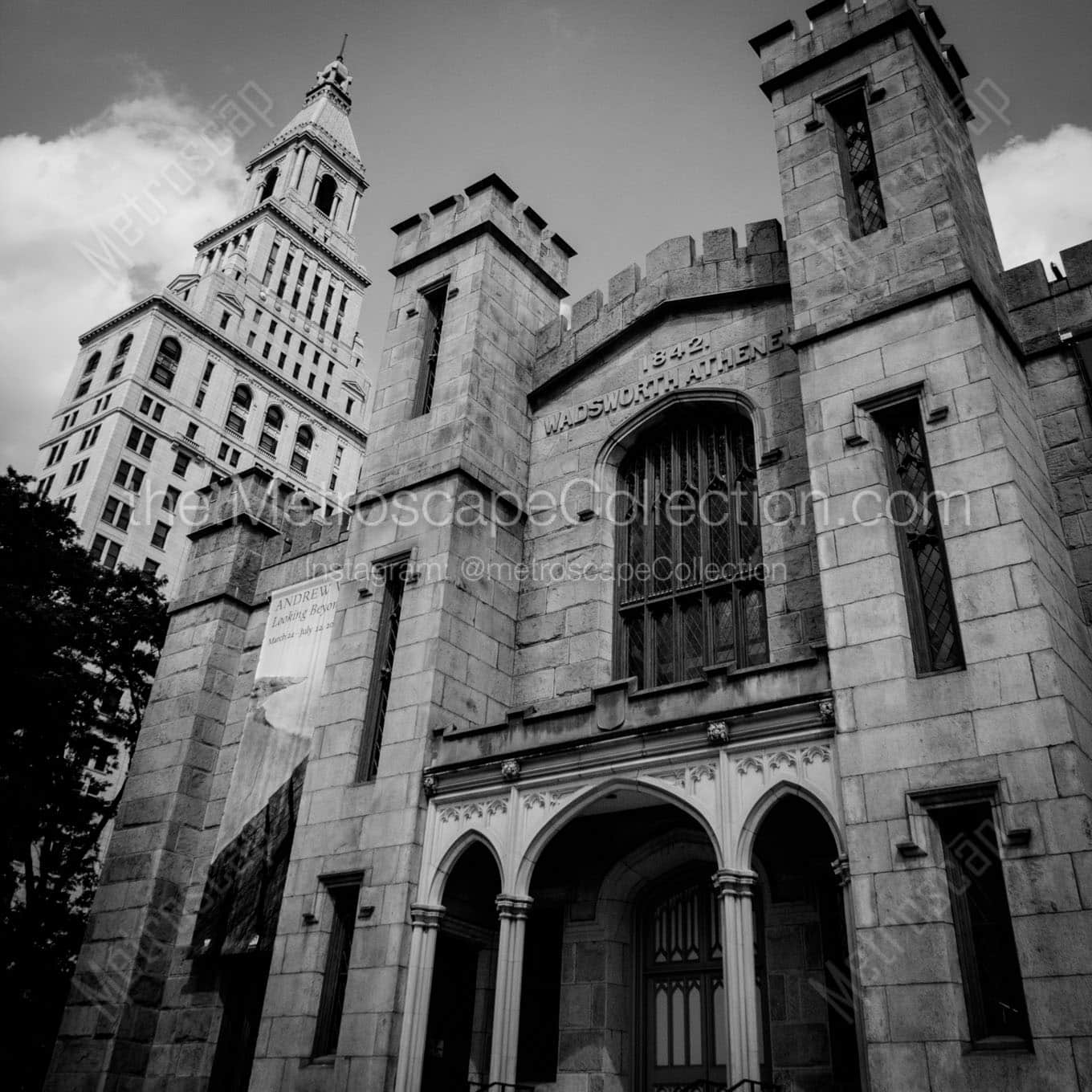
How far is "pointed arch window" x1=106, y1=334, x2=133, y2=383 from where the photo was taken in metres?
69.7

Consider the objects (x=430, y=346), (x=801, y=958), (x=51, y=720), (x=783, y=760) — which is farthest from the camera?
(x=51, y=720)

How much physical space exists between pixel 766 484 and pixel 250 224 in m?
79.8

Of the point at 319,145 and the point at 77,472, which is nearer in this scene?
the point at 77,472

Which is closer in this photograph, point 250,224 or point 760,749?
point 760,749

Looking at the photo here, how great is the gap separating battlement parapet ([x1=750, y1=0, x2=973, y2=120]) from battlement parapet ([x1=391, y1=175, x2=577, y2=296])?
545 cm

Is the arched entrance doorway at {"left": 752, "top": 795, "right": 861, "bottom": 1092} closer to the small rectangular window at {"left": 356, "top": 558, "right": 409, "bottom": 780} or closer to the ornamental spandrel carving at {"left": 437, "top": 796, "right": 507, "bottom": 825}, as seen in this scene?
the ornamental spandrel carving at {"left": 437, "top": 796, "right": 507, "bottom": 825}

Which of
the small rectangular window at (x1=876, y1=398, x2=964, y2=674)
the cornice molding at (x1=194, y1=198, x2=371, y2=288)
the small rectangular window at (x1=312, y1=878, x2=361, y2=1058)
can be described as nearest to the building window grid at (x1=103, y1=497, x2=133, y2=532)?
the cornice molding at (x1=194, y1=198, x2=371, y2=288)

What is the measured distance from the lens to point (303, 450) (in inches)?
3155

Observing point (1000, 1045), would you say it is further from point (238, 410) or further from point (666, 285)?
point (238, 410)

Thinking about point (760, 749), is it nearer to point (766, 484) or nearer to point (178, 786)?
point (766, 484)

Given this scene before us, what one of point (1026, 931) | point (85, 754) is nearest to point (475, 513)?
point (1026, 931)

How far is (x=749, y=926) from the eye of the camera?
425 inches

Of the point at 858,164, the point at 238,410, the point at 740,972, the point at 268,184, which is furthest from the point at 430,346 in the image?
the point at 268,184

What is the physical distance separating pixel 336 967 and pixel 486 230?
1294 centimetres
